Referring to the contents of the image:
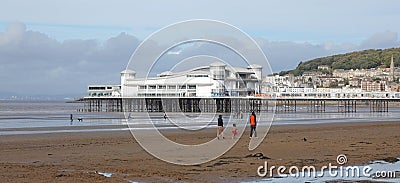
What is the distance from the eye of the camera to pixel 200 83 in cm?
7688

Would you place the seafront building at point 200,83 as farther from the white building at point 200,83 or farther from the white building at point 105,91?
the white building at point 105,91

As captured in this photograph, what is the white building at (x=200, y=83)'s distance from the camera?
251 feet

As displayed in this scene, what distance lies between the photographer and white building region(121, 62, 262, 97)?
76.5m

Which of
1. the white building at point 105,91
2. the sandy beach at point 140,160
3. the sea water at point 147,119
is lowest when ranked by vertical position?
the sea water at point 147,119

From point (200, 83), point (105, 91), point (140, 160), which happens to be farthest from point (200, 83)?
point (140, 160)

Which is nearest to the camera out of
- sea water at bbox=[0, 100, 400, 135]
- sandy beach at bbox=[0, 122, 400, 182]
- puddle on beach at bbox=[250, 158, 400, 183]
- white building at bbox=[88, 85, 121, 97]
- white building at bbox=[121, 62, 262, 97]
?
puddle on beach at bbox=[250, 158, 400, 183]

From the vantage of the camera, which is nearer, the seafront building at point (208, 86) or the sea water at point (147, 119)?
the sea water at point (147, 119)

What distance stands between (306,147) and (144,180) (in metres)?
8.75

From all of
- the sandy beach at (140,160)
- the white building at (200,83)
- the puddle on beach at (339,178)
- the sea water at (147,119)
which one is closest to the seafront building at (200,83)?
the white building at (200,83)

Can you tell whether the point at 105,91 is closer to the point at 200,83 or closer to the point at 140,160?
the point at 200,83

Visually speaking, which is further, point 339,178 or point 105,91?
point 105,91

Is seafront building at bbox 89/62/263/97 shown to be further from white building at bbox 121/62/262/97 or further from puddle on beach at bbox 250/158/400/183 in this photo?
puddle on beach at bbox 250/158/400/183

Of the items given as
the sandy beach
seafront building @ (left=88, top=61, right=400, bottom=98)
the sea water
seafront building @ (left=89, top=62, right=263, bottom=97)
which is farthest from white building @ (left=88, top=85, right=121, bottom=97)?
the sandy beach

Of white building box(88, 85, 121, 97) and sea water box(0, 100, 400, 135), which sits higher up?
white building box(88, 85, 121, 97)
